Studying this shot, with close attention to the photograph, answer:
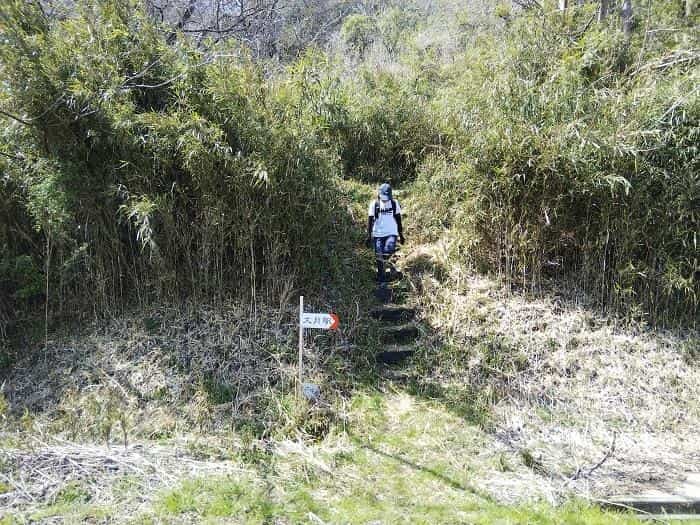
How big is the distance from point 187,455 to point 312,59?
3874mm

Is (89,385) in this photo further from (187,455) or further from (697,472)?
Result: (697,472)

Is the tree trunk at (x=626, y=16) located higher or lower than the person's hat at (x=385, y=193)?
higher

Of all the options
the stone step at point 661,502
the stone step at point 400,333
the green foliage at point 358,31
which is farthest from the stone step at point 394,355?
the green foliage at point 358,31

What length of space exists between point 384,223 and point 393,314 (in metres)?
0.94

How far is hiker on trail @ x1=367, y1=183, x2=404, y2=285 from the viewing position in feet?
15.5

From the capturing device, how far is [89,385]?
152 inches

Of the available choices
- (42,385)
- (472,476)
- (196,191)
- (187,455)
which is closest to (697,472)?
(472,476)

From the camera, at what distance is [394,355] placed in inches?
164

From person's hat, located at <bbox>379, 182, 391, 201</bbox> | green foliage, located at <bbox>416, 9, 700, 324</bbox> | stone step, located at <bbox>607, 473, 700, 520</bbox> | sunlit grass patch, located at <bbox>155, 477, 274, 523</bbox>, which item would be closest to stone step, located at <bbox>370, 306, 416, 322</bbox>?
green foliage, located at <bbox>416, 9, 700, 324</bbox>

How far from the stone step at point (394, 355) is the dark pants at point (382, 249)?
934mm

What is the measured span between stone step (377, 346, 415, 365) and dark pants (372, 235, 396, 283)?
934 millimetres

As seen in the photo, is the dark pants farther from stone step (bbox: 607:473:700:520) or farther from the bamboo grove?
stone step (bbox: 607:473:700:520)

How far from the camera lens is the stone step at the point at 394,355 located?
4148 mm

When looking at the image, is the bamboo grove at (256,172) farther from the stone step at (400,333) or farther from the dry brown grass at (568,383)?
the stone step at (400,333)
